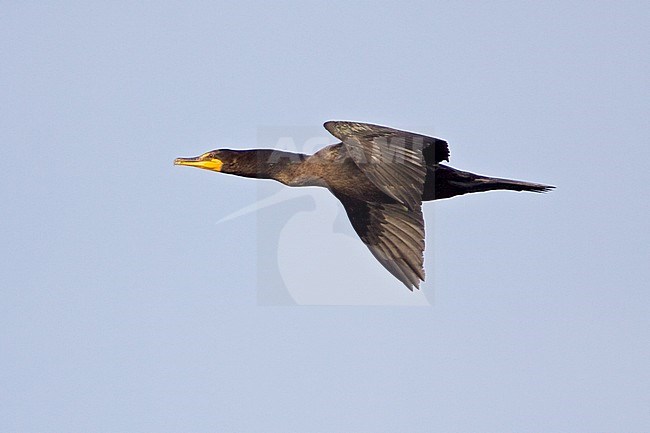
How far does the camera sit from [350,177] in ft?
46.9

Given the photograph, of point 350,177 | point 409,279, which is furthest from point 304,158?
point 409,279

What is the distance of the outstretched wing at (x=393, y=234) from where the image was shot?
47.4 ft

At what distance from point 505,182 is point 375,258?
1.60m

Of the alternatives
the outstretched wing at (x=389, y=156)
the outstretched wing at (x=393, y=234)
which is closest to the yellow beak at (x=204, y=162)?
the outstretched wing at (x=393, y=234)

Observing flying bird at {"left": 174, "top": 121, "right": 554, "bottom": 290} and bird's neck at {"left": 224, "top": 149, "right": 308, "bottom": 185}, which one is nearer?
flying bird at {"left": 174, "top": 121, "right": 554, "bottom": 290}

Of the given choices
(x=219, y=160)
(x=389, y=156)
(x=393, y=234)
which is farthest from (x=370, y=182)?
(x=219, y=160)

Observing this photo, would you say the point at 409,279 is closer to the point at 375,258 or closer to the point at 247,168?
the point at 375,258

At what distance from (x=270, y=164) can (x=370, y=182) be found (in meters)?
1.33

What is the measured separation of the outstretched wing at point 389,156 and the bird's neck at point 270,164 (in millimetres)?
1438

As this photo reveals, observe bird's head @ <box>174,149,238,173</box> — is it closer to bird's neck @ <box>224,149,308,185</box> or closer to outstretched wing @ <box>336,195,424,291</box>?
bird's neck @ <box>224,149,308,185</box>

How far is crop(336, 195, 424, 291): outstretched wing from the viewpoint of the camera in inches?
569

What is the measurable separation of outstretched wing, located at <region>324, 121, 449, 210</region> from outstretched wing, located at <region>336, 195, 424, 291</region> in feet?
4.79

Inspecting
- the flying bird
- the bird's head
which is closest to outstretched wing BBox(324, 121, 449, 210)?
the flying bird

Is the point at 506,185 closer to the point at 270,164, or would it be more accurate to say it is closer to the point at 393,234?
the point at 393,234
